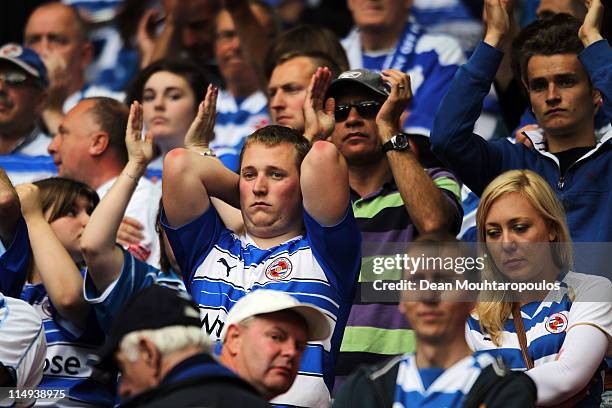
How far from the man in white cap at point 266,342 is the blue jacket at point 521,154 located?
155 cm

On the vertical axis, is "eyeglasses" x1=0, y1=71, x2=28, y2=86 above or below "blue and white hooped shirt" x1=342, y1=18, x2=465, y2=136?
below

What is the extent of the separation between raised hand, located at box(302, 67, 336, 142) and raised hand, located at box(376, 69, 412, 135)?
0.22 meters

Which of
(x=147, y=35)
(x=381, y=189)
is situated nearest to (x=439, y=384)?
(x=381, y=189)

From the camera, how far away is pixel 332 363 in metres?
5.27

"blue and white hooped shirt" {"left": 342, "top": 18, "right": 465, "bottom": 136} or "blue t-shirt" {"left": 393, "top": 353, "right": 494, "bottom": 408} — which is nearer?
"blue t-shirt" {"left": 393, "top": 353, "right": 494, "bottom": 408}

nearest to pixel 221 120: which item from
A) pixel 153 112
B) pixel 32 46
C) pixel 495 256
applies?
pixel 153 112

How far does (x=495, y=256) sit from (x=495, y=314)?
0.83ft

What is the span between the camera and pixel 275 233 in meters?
5.46

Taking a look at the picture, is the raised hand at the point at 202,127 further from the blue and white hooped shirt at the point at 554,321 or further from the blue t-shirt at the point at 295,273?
the blue and white hooped shirt at the point at 554,321

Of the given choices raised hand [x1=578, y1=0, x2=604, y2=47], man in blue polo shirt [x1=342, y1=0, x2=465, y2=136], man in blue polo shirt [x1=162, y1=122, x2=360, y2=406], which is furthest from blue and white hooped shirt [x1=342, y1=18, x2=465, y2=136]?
man in blue polo shirt [x1=162, y1=122, x2=360, y2=406]

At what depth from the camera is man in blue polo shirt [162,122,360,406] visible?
5254 mm

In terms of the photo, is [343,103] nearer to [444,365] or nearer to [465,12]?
[444,365]

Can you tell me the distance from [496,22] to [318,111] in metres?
0.87

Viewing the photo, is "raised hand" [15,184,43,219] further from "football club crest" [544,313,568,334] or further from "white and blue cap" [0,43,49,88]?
"football club crest" [544,313,568,334]
